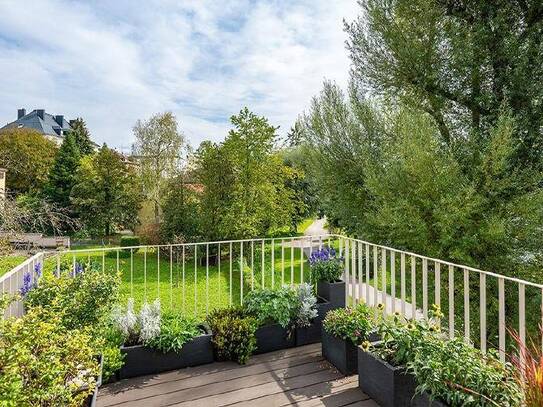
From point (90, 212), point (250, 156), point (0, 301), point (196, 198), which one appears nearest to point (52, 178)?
point (90, 212)

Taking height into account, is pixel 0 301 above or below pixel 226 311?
above

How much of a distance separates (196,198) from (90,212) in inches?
353

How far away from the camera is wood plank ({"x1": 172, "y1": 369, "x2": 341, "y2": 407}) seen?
7.86ft

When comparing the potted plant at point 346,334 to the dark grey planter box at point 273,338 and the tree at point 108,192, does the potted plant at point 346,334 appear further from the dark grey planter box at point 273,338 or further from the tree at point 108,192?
the tree at point 108,192

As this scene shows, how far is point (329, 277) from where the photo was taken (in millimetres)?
3572

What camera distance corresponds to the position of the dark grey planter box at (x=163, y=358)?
106 inches

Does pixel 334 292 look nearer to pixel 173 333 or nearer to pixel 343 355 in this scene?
pixel 343 355

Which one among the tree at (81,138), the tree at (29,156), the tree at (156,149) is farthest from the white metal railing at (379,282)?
→ the tree at (81,138)

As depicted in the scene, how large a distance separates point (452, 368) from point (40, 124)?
159 feet

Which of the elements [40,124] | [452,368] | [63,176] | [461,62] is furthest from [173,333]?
[40,124]

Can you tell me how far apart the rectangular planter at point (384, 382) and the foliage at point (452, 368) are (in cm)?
8

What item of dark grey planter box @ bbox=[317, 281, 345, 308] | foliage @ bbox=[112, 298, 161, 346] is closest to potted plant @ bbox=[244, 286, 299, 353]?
dark grey planter box @ bbox=[317, 281, 345, 308]

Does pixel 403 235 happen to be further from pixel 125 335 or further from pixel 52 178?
pixel 52 178

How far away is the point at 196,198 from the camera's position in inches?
553
